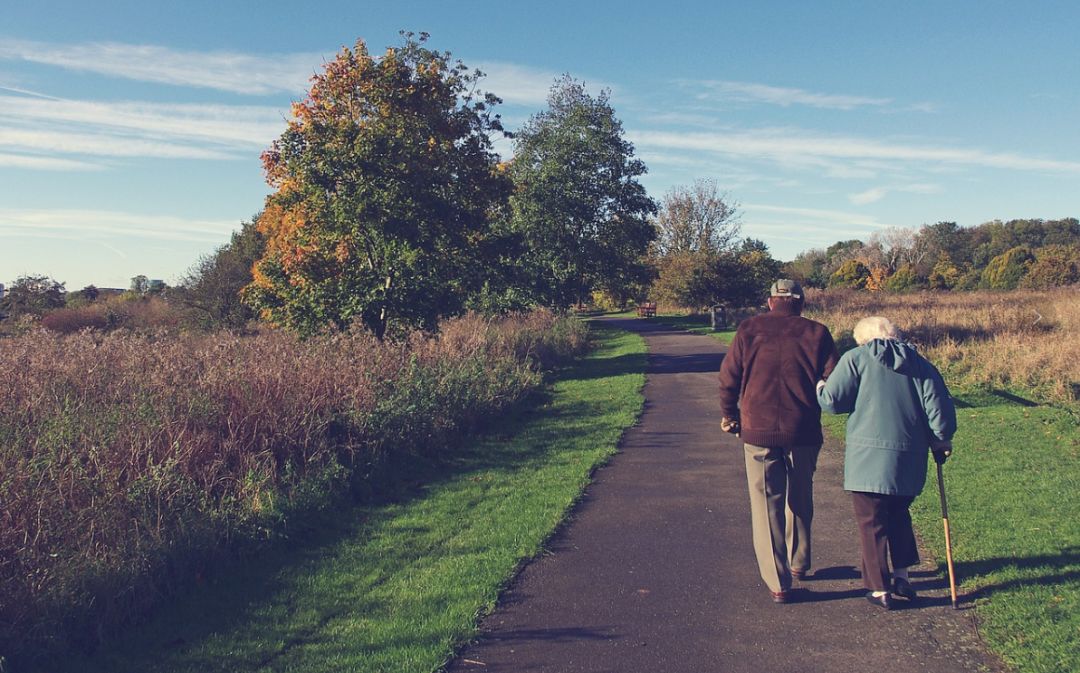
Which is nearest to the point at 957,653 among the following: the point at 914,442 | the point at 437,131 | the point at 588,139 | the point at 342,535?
the point at 914,442

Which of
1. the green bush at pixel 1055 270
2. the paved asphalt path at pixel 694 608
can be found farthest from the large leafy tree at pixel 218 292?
the green bush at pixel 1055 270

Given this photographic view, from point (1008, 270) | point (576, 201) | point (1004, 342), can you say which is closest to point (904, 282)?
point (1008, 270)

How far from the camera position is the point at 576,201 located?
110ft

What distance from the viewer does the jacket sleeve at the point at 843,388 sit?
504 centimetres

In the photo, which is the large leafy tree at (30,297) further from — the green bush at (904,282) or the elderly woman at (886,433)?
the green bush at (904,282)

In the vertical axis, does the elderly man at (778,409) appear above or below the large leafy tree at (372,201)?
below

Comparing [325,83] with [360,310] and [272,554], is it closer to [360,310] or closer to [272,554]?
[360,310]

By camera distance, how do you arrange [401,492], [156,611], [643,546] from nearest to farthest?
[156,611] < [643,546] < [401,492]

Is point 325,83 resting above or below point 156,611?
above

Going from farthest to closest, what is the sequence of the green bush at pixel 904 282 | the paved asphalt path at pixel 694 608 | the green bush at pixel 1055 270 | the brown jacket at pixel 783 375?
the green bush at pixel 904 282 < the green bush at pixel 1055 270 < the brown jacket at pixel 783 375 < the paved asphalt path at pixel 694 608

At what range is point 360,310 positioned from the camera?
17609 millimetres

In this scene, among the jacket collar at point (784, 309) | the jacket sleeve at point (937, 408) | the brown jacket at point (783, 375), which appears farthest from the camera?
the jacket collar at point (784, 309)

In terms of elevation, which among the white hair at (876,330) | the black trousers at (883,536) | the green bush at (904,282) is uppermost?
the green bush at (904,282)

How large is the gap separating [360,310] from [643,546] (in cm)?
1237
